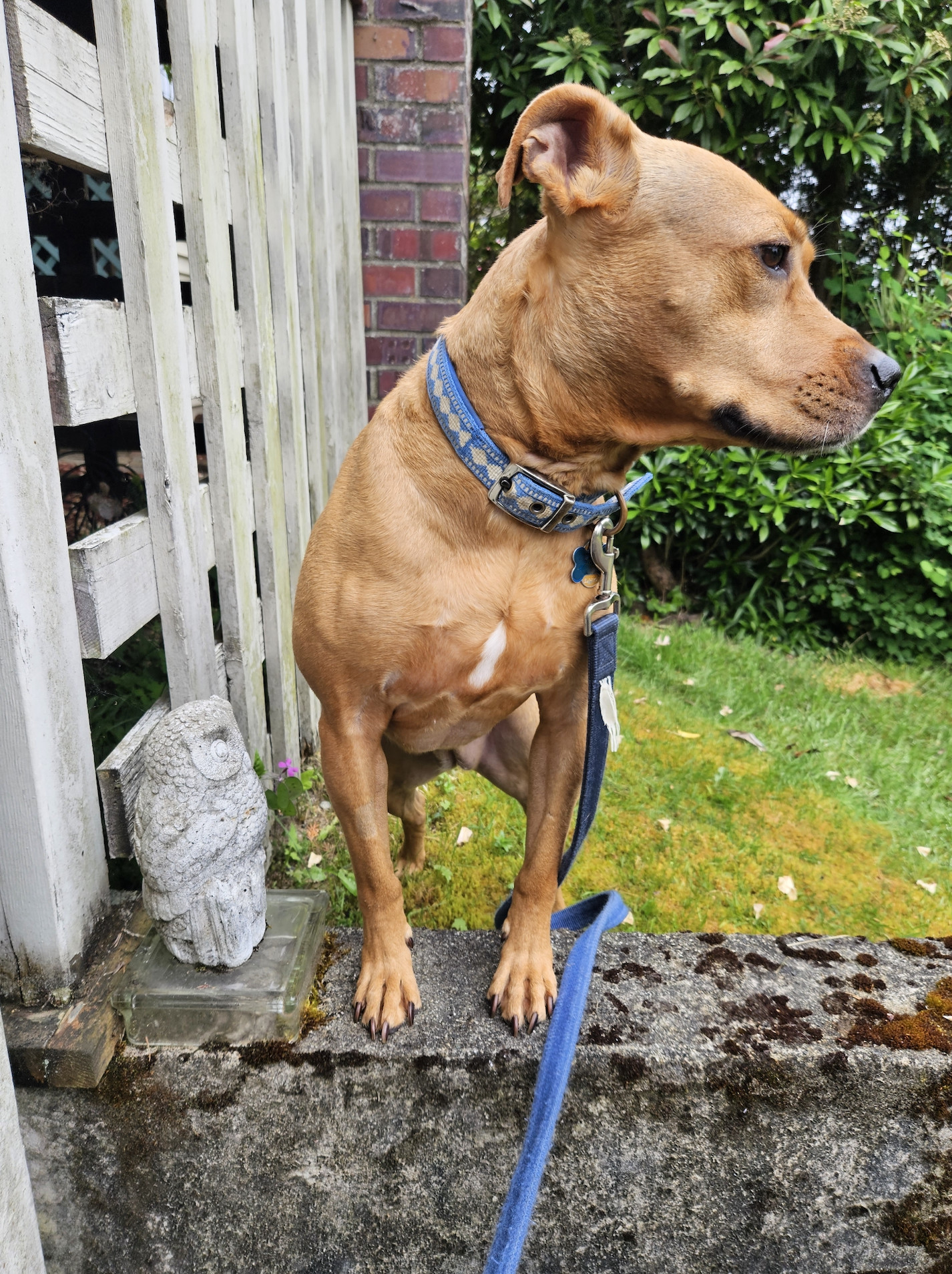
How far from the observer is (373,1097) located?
154 cm

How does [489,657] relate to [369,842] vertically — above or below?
above

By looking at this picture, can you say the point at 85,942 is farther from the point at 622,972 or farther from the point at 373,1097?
the point at 622,972

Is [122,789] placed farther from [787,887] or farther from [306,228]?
[787,887]

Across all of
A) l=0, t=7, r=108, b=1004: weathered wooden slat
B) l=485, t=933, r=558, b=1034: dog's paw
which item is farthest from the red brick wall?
l=485, t=933, r=558, b=1034: dog's paw

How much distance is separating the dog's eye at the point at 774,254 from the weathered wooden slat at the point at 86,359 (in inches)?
45.7

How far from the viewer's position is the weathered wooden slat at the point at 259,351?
210 centimetres

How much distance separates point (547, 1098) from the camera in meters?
1.33

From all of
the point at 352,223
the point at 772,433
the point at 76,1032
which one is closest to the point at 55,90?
the point at 772,433

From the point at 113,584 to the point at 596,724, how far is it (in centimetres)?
96

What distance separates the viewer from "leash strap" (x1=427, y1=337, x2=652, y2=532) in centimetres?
150

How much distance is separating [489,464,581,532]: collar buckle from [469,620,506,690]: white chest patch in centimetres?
21

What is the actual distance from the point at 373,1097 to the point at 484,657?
0.83 metres

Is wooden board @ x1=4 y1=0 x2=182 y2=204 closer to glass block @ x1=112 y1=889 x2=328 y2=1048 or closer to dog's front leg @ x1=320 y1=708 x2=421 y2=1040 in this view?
dog's front leg @ x1=320 y1=708 x2=421 y2=1040

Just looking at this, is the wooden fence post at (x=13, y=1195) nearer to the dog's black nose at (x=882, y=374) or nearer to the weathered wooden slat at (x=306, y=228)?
the dog's black nose at (x=882, y=374)
